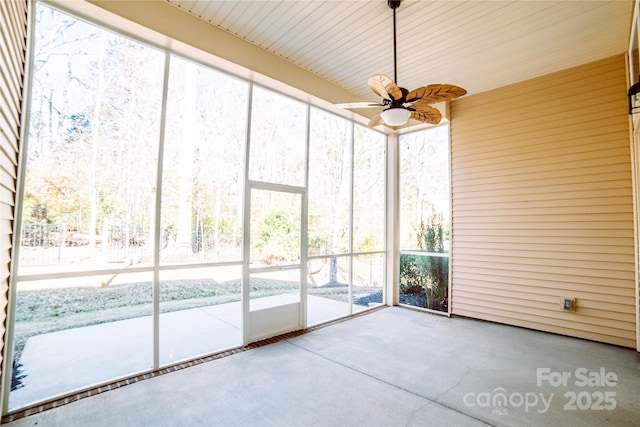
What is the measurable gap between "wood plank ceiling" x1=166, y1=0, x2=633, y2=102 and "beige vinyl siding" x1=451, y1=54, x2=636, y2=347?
50 centimetres

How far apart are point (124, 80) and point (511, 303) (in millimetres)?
5805

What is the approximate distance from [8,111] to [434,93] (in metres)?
3.24

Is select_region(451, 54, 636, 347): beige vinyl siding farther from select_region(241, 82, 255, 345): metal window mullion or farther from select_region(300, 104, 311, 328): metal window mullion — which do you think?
select_region(241, 82, 255, 345): metal window mullion

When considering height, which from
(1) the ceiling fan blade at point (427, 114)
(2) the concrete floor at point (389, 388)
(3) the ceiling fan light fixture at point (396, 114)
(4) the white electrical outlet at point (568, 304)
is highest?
(1) the ceiling fan blade at point (427, 114)

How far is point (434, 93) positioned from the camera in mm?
2674

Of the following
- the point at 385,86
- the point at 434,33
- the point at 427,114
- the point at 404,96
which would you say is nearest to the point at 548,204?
the point at 427,114

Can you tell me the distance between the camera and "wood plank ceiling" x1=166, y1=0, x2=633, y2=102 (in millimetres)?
3127

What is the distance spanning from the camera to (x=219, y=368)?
3273 mm

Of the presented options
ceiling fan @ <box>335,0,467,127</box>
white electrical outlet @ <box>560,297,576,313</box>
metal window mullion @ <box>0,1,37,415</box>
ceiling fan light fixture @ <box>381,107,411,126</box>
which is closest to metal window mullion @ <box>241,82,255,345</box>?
ceiling fan @ <box>335,0,467,127</box>

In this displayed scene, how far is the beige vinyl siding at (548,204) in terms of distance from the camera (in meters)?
3.94

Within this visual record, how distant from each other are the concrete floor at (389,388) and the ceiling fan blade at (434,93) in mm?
2640

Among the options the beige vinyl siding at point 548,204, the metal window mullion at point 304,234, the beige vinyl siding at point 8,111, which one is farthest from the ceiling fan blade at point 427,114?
the beige vinyl siding at point 8,111

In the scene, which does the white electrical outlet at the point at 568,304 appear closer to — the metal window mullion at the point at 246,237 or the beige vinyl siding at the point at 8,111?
the metal window mullion at the point at 246,237

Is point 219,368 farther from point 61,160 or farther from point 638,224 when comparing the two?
point 638,224
